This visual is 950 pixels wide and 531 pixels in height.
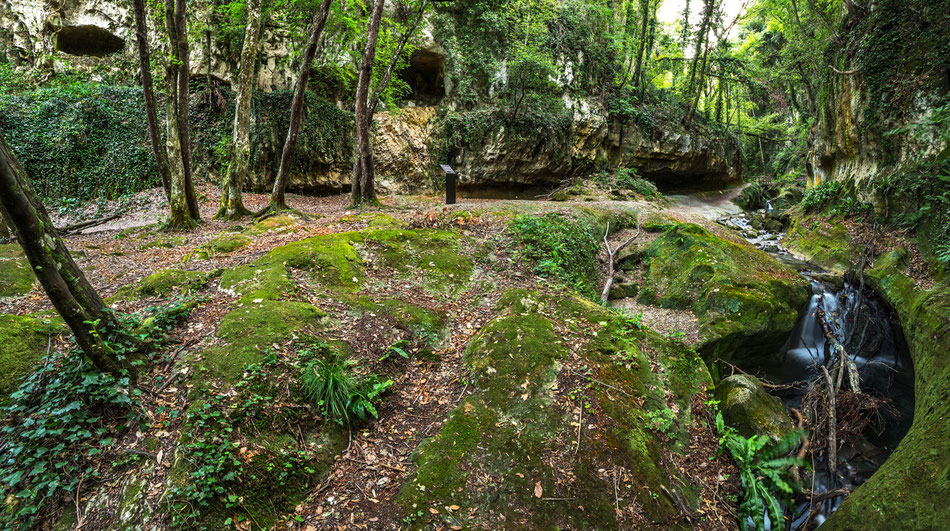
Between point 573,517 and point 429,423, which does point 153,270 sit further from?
point 573,517

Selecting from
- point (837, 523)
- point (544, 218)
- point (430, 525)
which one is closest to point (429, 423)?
point (430, 525)

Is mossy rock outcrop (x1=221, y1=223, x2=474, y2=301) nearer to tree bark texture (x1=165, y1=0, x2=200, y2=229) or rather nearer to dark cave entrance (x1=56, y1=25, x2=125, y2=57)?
tree bark texture (x1=165, y1=0, x2=200, y2=229)

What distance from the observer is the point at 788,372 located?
743 cm

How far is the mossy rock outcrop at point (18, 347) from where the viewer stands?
328 centimetres

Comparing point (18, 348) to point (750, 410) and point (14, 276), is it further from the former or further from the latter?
point (750, 410)

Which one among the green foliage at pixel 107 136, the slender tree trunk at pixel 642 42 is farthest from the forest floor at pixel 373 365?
the slender tree trunk at pixel 642 42

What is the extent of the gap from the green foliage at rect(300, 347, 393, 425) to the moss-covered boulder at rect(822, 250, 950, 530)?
452cm

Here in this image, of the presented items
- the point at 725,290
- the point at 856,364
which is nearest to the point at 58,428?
the point at 725,290

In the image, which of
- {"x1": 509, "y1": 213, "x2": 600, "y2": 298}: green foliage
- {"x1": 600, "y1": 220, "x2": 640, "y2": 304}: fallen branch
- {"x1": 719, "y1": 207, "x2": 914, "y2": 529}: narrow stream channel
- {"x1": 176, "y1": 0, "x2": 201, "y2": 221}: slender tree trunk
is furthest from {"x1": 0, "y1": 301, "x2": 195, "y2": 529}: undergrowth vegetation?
{"x1": 600, "y1": 220, "x2": 640, "y2": 304}: fallen branch

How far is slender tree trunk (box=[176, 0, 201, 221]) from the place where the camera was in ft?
26.4

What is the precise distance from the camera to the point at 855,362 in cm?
712

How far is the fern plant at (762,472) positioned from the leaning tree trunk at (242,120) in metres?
11.1

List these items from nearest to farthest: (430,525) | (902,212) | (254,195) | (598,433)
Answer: (430,525) → (598,433) → (902,212) → (254,195)

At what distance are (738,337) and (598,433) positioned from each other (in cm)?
Answer: 450
